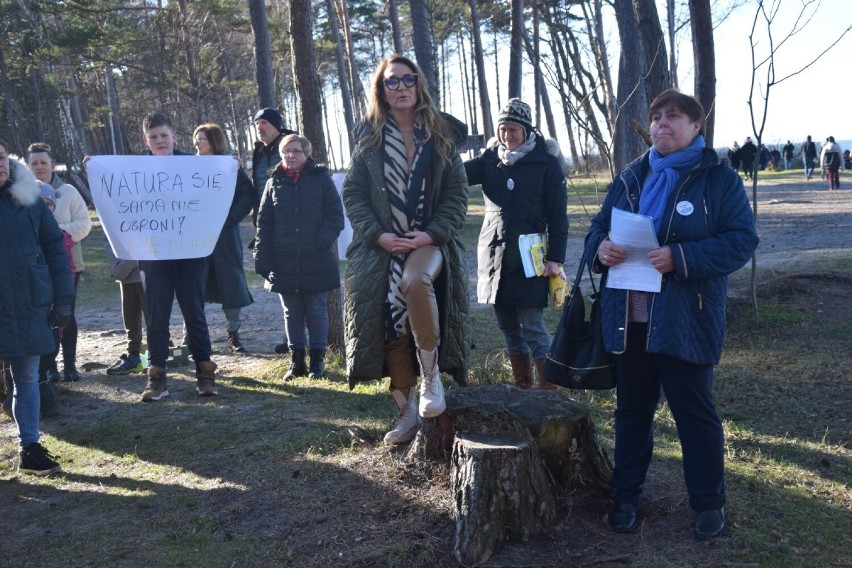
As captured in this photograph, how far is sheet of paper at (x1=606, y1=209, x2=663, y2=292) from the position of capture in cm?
348

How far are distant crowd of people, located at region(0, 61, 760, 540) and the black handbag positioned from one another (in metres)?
0.08

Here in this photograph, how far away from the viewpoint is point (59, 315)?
5.07 m

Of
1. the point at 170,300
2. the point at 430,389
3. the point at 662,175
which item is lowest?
the point at 430,389

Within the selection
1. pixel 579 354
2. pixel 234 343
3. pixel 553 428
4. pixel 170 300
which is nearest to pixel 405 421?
pixel 553 428

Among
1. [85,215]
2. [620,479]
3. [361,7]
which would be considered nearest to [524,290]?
[620,479]

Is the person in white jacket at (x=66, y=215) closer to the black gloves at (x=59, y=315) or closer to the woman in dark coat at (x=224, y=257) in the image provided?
the woman in dark coat at (x=224, y=257)

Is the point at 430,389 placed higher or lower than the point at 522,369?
higher

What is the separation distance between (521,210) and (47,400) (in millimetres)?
3953

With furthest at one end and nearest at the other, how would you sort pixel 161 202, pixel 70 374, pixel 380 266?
pixel 70 374 → pixel 161 202 → pixel 380 266

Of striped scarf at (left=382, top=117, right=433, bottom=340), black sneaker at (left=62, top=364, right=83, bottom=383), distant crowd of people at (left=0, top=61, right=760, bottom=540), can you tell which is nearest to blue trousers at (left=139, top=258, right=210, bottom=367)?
distant crowd of people at (left=0, top=61, right=760, bottom=540)

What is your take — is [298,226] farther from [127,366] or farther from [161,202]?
[127,366]

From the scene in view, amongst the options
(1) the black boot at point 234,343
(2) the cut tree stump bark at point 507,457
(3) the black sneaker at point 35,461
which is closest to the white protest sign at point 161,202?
(3) the black sneaker at point 35,461

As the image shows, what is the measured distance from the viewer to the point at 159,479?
474 centimetres

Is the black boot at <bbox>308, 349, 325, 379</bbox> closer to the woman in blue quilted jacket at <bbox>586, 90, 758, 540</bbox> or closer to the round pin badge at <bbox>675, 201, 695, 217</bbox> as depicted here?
the woman in blue quilted jacket at <bbox>586, 90, 758, 540</bbox>
